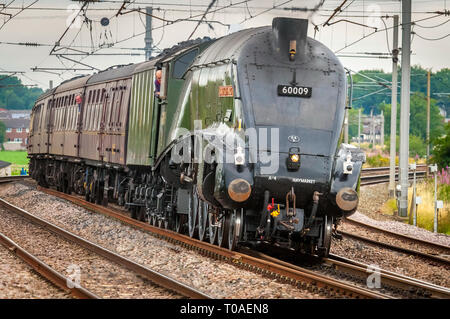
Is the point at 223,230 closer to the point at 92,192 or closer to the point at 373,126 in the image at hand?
the point at 92,192

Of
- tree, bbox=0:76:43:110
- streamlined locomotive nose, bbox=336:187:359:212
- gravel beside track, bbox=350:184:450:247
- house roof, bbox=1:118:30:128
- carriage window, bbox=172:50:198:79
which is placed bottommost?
gravel beside track, bbox=350:184:450:247

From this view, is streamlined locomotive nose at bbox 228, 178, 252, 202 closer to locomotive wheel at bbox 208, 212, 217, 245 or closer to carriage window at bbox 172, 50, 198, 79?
locomotive wheel at bbox 208, 212, 217, 245

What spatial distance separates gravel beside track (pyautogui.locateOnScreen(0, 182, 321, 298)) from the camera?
977cm

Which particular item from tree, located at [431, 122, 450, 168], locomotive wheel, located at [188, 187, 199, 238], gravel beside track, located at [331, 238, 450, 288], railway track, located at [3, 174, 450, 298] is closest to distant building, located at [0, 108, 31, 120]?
tree, located at [431, 122, 450, 168]

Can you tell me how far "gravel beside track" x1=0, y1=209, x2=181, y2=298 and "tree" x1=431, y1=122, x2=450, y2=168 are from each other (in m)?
16.1

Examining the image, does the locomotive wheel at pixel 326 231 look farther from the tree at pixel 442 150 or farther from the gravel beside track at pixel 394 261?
the tree at pixel 442 150

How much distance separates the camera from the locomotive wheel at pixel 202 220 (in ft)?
45.4

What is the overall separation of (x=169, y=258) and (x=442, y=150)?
18235 mm

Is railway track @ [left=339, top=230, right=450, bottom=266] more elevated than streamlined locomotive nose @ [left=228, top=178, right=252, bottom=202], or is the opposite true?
streamlined locomotive nose @ [left=228, top=178, right=252, bottom=202]

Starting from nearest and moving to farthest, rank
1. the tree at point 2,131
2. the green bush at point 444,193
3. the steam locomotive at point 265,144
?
the steam locomotive at point 265,144, the green bush at point 444,193, the tree at point 2,131

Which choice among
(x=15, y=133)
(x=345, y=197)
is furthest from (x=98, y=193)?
(x=15, y=133)

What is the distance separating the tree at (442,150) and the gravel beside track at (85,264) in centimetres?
1614

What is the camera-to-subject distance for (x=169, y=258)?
12789 millimetres

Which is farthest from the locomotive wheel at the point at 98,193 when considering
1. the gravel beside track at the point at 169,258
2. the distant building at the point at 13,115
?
the distant building at the point at 13,115
